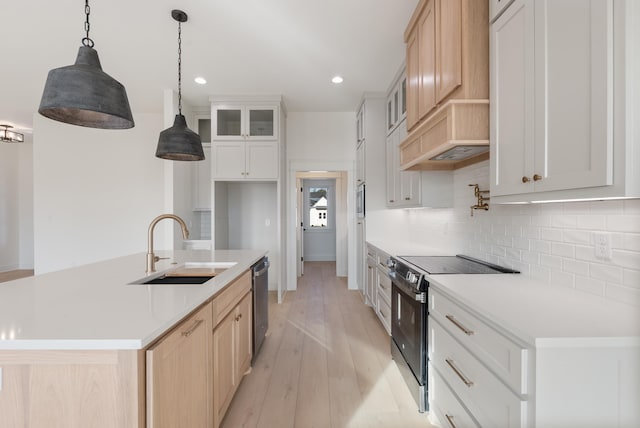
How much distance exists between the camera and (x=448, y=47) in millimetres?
1759

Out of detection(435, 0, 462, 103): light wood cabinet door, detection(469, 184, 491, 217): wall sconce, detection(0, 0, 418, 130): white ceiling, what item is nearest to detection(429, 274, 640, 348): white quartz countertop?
detection(469, 184, 491, 217): wall sconce

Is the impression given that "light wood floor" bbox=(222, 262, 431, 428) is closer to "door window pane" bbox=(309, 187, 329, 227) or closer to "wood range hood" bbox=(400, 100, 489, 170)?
"wood range hood" bbox=(400, 100, 489, 170)

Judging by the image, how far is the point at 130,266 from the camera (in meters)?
2.10

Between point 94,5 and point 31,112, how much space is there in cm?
393

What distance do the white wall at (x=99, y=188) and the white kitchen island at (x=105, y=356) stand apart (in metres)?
3.74

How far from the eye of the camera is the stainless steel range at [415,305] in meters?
1.86

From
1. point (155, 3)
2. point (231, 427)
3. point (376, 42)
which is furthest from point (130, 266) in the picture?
point (376, 42)

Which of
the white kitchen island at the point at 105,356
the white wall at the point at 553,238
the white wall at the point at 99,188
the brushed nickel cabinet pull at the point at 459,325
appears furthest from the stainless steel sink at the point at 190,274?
the white wall at the point at 99,188

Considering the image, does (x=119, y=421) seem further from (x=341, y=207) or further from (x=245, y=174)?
(x=341, y=207)

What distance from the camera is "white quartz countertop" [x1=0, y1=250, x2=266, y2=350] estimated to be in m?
0.92

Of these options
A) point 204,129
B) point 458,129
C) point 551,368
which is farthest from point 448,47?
point 204,129

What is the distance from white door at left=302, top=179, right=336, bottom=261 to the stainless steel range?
5.54m

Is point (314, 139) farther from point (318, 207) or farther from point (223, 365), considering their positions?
point (223, 365)

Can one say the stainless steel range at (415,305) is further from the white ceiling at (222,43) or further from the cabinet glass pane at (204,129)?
the cabinet glass pane at (204,129)
